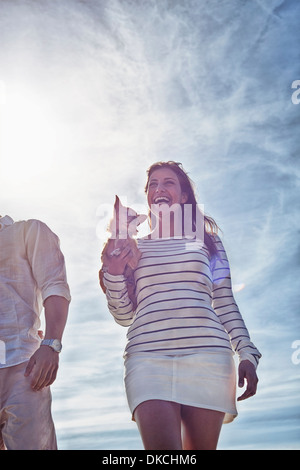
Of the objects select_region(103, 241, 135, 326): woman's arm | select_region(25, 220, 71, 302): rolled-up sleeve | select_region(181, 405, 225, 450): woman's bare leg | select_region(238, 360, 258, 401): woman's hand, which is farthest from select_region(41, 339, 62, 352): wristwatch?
select_region(238, 360, 258, 401): woman's hand

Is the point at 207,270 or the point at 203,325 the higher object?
the point at 207,270

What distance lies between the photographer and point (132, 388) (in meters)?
4.61

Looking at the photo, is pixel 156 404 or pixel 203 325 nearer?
pixel 156 404

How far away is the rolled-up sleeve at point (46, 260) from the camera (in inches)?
177

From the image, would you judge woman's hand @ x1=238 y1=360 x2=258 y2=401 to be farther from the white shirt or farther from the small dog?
the white shirt

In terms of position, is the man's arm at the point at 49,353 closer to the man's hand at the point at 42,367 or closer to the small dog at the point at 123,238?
the man's hand at the point at 42,367

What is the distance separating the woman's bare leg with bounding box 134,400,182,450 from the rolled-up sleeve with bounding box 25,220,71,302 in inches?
Answer: 39.2

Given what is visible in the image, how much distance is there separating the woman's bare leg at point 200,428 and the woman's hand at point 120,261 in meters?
1.24

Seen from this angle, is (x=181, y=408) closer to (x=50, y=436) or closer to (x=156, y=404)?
(x=156, y=404)

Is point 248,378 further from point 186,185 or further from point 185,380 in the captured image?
point 186,185

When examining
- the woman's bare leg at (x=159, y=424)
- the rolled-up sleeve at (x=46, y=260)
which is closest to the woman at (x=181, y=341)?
the woman's bare leg at (x=159, y=424)
